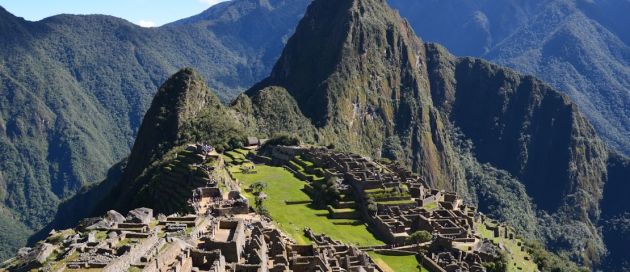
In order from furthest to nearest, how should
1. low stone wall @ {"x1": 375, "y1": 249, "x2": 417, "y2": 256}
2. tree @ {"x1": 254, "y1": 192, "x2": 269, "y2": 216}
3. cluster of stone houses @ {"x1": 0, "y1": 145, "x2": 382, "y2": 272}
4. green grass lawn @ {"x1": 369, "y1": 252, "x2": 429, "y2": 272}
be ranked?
tree @ {"x1": 254, "y1": 192, "x2": 269, "y2": 216}, low stone wall @ {"x1": 375, "y1": 249, "x2": 417, "y2": 256}, green grass lawn @ {"x1": 369, "y1": 252, "x2": 429, "y2": 272}, cluster of stone houses @ {"x1": 0, "y1": 145, "x2": 382, "y2": 272}

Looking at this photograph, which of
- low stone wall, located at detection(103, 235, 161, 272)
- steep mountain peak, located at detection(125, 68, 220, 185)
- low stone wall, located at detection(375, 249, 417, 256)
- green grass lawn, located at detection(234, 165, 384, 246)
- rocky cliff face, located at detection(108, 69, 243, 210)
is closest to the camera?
low stone wall, located at detection(103, 235, 161, 272)

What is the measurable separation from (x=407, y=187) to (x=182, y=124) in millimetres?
67293

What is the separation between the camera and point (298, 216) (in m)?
73.7

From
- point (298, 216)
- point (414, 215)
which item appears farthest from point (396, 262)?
point (298, 216)

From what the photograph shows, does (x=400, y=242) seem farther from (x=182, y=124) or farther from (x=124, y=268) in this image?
(x=182, y=124)

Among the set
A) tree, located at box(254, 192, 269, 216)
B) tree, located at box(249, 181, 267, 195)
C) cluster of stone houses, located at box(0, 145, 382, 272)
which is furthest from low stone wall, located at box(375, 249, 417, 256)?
tree, located at box(249, 181, 267, 195)

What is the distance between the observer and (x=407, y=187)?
8769 centimetres

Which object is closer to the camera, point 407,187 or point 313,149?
point 407,187

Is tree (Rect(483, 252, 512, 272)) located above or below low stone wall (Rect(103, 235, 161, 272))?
below

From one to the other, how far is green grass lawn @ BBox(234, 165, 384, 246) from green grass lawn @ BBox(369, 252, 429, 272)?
415 cm

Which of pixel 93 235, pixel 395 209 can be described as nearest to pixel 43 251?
pixel 93 235

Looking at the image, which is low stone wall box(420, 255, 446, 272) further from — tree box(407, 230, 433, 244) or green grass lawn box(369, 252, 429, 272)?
tree box(407, 230, 433, 244)

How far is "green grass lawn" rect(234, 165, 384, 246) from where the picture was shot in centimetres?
6756

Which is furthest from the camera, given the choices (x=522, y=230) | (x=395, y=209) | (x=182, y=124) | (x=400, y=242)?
(x=522, y=230)
